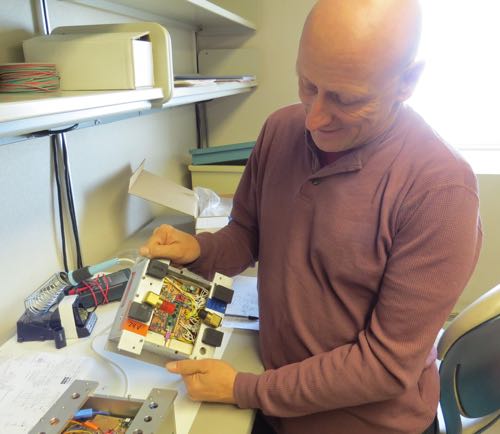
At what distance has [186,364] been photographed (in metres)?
0.85

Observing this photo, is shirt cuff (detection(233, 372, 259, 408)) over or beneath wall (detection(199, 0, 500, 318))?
beneath

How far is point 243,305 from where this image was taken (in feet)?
4.00

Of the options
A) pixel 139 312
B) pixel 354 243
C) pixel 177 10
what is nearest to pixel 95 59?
pixel 139 312

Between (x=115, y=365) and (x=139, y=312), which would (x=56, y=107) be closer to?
(x=139, y=312)

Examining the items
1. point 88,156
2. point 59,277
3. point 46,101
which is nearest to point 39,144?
point 88,156

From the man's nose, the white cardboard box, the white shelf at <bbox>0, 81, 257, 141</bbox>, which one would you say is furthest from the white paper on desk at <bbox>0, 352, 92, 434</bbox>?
the man's nose

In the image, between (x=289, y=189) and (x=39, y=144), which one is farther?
(x=39, y=144)

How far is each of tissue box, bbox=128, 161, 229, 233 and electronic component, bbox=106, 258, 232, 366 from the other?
549mm

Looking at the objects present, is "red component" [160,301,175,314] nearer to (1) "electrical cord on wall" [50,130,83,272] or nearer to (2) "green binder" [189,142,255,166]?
(1) "electrical cord on wall" [50,130,83,272]

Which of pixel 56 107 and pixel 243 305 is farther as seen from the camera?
pixel 243 305

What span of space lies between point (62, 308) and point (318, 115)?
74 centimetres

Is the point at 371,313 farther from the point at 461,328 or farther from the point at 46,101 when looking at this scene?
the point at 46,101

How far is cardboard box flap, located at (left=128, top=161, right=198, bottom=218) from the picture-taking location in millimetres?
1447

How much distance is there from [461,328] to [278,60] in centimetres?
166
